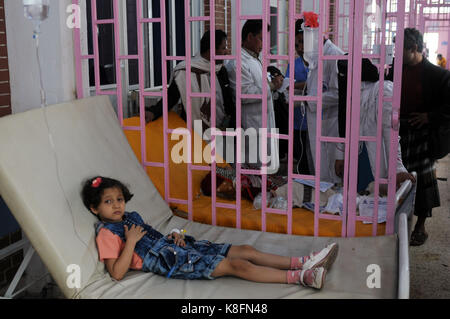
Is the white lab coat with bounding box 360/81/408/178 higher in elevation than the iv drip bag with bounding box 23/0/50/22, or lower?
lower

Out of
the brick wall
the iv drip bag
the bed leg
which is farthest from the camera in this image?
the brick wall

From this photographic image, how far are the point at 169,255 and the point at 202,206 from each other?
82 cm

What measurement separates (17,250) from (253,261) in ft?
4.39

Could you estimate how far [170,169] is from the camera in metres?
3.39

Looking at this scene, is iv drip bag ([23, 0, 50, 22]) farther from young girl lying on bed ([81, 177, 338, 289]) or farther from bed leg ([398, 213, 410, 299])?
bed leg ([398, 213, 410, 299])

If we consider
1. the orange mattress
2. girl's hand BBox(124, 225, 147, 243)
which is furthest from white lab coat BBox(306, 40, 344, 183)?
girl's hand BBox(124, 225, 147, 243)

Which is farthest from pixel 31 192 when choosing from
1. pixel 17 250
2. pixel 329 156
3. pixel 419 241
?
pixel 419 241

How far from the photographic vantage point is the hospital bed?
2100mm

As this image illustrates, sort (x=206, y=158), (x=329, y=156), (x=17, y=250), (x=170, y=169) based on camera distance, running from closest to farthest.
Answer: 1. (x=17, y=250)
2. (x=170, y=169)
3. (x=206, y=158)
4. (x=329, y=156)

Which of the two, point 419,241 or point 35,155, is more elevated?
point 35,155

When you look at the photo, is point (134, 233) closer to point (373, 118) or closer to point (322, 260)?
point (322, 260)

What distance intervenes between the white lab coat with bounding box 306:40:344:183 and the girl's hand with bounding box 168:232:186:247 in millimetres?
1678

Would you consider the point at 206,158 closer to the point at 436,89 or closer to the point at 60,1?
the point at 60,1

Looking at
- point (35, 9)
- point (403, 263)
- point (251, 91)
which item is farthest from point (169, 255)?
point (251, 91)
